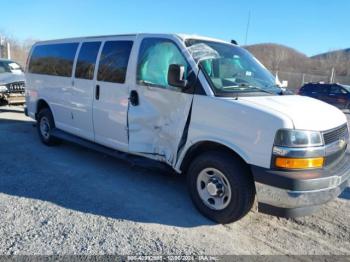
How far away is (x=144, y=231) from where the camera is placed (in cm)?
371

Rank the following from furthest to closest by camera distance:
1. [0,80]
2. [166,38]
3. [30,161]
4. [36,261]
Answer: [0,80]
[30,161]
[166,38]
[36,261]

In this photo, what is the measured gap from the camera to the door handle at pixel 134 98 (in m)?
4.80

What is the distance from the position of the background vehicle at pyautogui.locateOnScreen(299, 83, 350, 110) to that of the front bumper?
56.2ft

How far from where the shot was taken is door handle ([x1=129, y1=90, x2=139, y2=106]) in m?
4.80

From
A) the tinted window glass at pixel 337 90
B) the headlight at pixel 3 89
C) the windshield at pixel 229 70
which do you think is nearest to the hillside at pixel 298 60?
the tinted window glass at pixel 337 90

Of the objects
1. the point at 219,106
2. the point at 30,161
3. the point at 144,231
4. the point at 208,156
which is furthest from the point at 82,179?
the point at 219,106

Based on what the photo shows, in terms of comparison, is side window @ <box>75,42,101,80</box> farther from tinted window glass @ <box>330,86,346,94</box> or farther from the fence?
the fence

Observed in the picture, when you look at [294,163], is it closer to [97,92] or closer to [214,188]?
[214,188]

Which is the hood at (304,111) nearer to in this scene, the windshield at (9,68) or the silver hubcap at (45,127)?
the silver hubcap at (45,127)

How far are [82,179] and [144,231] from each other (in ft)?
6.12

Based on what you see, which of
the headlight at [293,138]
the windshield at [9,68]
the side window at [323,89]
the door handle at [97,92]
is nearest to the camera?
the headlight at [293,138]

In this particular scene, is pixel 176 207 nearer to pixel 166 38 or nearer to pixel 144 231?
pixel 144 231

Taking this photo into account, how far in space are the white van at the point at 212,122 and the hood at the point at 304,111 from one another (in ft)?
0.05

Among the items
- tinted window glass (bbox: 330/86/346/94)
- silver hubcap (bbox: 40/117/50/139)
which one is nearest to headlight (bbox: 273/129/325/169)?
silver hubcap (bbox: 40/117/50/139)
